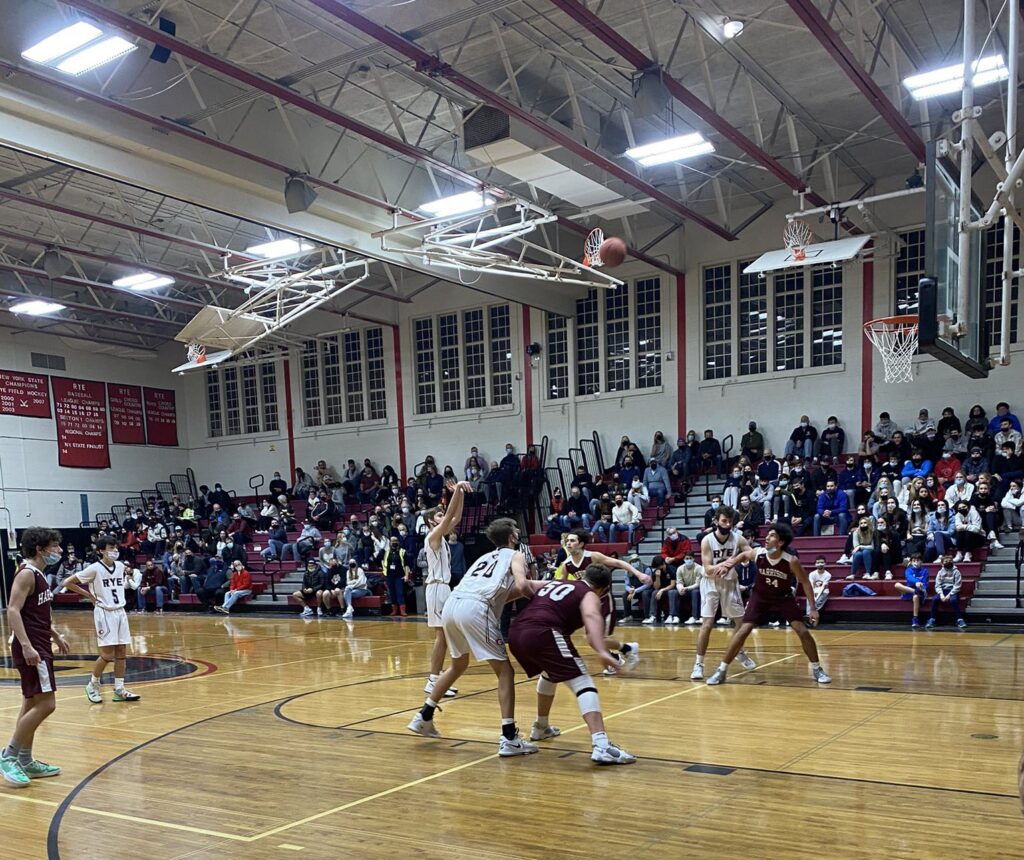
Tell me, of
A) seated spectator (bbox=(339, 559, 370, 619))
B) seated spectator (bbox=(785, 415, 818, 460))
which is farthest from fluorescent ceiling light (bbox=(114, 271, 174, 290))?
seated spectator (bbox=(785, 415, 818, 460))

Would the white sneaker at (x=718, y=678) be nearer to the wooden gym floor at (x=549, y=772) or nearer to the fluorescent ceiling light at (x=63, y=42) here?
the wooden gym floor at (x=549, y=772)

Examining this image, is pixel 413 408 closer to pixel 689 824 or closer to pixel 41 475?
pixel 41 475

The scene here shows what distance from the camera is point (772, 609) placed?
8.71 metres

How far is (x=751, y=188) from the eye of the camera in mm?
20016

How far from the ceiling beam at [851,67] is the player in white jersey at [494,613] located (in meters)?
7.44

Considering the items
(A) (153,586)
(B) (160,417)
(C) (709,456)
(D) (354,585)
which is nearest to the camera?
(D) (354,585)

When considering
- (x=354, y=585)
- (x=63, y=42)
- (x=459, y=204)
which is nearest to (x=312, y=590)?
(x=354, y=585)

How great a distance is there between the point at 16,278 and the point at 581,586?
24.0m

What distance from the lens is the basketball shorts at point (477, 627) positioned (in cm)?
614

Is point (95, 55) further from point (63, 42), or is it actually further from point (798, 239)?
point (798, 239)

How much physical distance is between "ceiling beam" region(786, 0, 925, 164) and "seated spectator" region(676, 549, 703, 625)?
25.1 feet

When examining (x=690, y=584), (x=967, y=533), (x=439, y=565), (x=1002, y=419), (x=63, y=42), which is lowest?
(x=690, y=584)

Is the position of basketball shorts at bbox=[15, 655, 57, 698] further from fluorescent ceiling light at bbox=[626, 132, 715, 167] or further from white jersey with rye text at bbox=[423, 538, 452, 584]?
fluorescent ceiling light at bbox=[626, 132, 715, 167]

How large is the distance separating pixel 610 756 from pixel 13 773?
3842 millimetres
